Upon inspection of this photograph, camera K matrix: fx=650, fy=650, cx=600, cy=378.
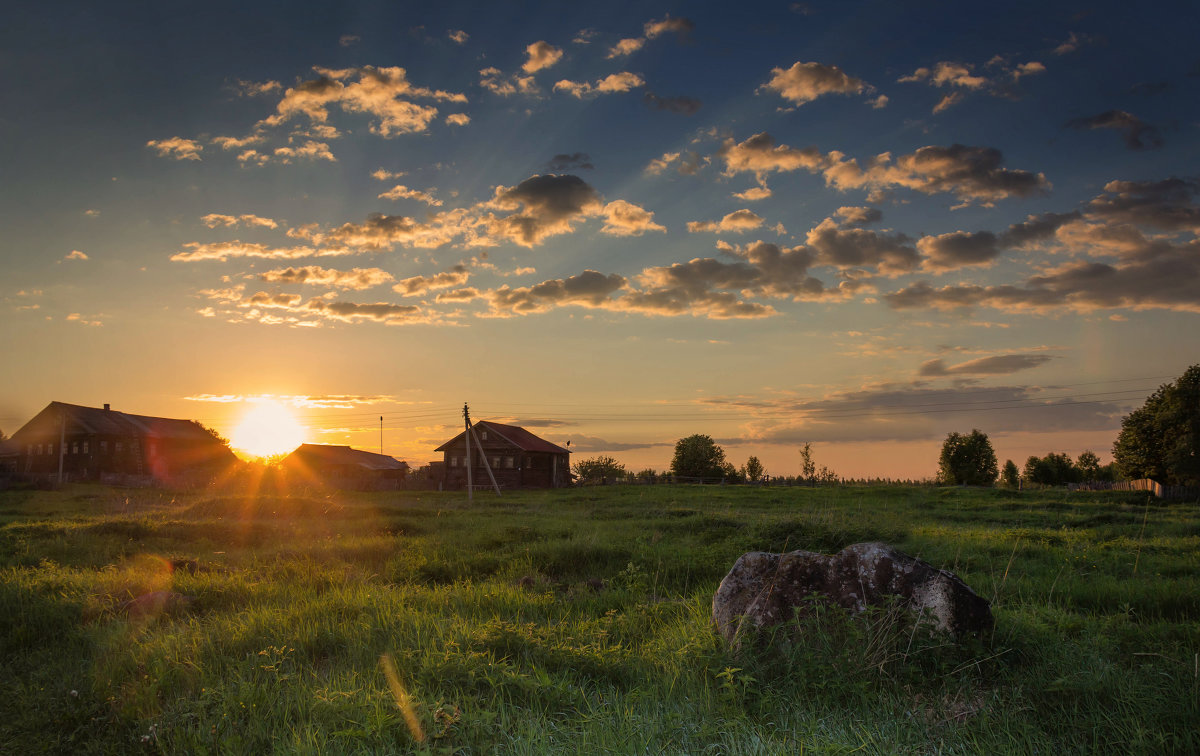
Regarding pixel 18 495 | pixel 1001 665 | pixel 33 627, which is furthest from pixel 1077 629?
pixel 18 495

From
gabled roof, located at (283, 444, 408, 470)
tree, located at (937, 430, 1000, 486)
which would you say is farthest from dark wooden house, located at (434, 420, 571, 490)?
tree, located at (937, 430, 1000, 486)

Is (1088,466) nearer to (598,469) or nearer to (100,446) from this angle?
(598,469)

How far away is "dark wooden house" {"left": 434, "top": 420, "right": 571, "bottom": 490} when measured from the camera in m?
61.1

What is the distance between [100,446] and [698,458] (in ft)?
209

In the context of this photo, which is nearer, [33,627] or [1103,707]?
[1103,707]

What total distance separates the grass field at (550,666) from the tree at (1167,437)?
4252cm

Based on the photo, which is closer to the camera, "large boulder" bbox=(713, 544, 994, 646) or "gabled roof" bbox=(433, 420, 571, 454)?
"large boulder" bbox=(713, 544, 994, 646)

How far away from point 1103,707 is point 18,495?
53739 millimetres

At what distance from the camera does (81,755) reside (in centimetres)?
528

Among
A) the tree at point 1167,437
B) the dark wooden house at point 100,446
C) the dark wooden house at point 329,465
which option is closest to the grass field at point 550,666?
the tree at point 1167,437

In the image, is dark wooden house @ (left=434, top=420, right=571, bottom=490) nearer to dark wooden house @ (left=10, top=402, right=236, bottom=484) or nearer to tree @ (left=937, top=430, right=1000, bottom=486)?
dark wooden house @ (left=10, top=402, right=236, bottom=484)

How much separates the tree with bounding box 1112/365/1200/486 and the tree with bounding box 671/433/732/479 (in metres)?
40.0

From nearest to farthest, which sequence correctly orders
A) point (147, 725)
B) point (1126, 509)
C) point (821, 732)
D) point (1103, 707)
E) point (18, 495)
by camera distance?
point (821, 732) < point (1103, 707) < point (147, 725) < point (1126, 509) < point (18, 495)

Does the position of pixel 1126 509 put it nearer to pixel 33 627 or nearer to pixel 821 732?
pixel 821 732
